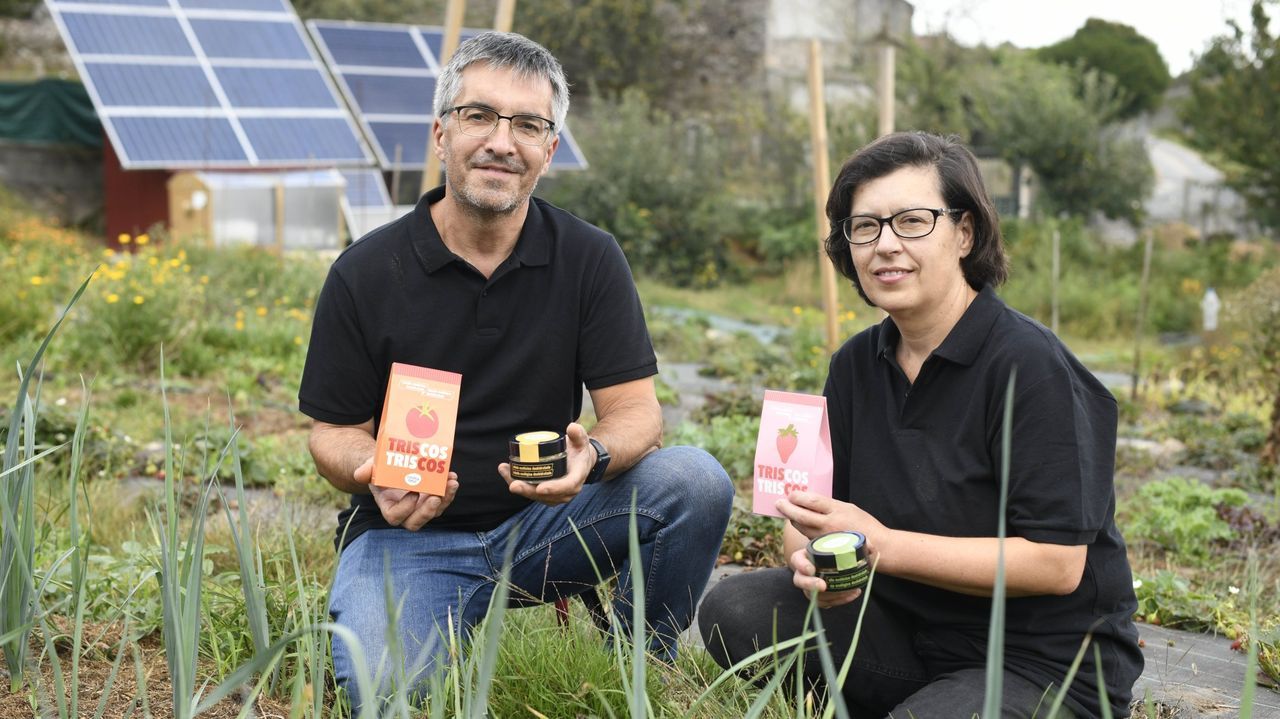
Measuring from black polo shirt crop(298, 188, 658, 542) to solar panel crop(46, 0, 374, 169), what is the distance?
9.91 metres

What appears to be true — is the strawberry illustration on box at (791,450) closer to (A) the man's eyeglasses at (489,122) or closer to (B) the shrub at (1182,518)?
(A) the man's eyeglasses at (489,122)

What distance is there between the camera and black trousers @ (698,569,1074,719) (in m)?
2.21

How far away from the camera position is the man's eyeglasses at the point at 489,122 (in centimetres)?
272

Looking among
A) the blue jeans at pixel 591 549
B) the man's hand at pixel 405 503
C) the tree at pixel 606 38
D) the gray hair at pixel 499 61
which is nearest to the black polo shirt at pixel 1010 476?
the blue jeans at pixel 591 549

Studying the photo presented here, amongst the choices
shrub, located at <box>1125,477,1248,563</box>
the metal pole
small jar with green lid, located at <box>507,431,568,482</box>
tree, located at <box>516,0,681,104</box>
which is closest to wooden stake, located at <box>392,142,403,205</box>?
the metal pole

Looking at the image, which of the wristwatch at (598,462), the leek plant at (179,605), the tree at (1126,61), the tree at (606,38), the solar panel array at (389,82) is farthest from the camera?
the tree at (1126,61)

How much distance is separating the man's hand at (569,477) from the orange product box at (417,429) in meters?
0.14

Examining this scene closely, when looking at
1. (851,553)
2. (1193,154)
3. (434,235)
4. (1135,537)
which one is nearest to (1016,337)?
(851,553)

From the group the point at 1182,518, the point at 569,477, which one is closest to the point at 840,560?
the point at 569,477

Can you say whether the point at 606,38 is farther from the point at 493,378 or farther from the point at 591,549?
the point at 591,549

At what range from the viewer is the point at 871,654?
2.46 metres

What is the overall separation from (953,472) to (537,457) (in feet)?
2.46

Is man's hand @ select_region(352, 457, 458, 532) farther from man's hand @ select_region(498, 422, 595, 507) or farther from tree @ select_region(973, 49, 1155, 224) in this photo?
tree @ select_region(973, 49, 1155, 224)

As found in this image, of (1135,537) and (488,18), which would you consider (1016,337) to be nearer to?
(1135,537)
